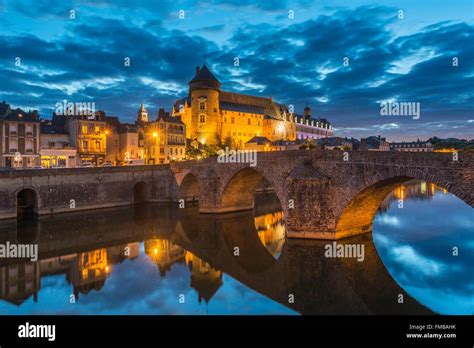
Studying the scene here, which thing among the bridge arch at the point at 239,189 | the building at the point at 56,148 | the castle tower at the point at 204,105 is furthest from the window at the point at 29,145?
the castle tower at the point at 204,105

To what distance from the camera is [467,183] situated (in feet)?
50.3

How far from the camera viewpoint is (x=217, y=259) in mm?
21609

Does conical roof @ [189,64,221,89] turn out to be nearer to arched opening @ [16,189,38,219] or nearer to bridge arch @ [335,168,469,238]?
arched opening @ [16,189,38,219]

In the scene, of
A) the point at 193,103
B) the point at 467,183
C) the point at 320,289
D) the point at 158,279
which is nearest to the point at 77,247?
the point at 158,279

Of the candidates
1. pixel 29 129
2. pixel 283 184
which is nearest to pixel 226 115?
pixel 29 129

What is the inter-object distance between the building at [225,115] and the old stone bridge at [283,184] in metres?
34.7

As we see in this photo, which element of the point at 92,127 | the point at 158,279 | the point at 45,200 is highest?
the point at 92,127

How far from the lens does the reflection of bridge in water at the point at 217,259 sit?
1548cm

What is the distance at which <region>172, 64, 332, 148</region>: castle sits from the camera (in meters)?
76.2

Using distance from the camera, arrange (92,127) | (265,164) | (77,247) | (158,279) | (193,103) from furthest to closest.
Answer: (193,103) < (92,127) < (265,164) < (77,247) < (158,279)

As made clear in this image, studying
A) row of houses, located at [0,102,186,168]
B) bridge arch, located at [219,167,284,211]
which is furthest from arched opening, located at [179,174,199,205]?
row of houses, located at [0,102,186,168]

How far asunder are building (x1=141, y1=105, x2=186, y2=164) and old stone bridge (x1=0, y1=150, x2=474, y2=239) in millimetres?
14196
